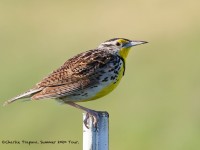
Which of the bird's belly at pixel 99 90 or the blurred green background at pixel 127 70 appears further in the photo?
the blurred green background at pixel 127 70

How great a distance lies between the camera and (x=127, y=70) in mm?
10148

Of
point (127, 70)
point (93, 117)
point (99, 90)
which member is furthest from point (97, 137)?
point (127, 70)

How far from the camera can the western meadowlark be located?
18.5 feet

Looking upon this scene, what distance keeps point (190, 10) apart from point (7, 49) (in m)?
3.14

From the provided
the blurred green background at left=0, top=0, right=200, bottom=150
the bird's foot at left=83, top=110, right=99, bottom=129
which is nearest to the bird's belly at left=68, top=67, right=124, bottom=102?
the bird's foot at left=83, top=110, right=99, bottom=129

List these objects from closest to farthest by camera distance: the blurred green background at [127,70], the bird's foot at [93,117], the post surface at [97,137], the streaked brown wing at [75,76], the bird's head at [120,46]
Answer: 1. the post surface at [97,137]
2. the bird's foot at [93,117]
3. the streaked brown wing at [75,76]
4. the bird's head at [120,46]
5. the blurred green background at [127,70]

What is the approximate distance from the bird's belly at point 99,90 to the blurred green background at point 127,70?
228 cm

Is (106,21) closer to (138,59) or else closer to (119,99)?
(138,59)

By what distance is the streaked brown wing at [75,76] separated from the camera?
18.4 ft

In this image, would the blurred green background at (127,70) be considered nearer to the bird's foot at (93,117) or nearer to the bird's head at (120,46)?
the bird's head at (120,46)

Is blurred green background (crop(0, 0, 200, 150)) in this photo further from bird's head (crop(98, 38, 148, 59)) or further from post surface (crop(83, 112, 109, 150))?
post surface (crop(83, 112, 109, 150))

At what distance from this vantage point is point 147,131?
27.6ft

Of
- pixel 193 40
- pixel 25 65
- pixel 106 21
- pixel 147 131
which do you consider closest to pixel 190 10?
pixel 106 21

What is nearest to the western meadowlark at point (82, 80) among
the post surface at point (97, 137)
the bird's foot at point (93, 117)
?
the bird's foot at point (93, 117)
